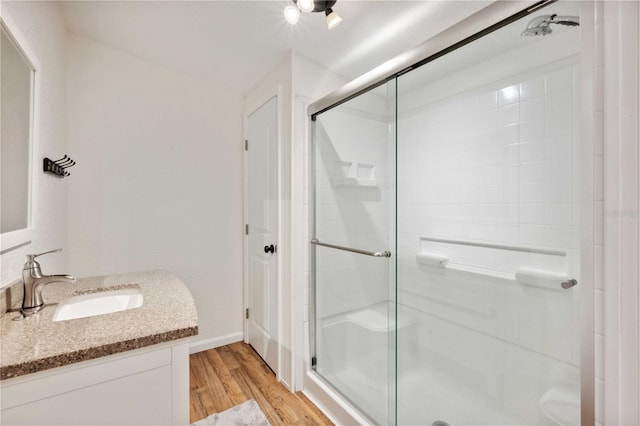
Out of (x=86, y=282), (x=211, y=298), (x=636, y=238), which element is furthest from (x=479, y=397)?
(x=86, y=282)

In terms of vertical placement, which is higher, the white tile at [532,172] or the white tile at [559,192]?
Answer: the white tile at [532,172]

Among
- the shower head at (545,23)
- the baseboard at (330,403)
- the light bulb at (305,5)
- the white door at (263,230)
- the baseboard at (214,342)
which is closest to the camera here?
the shower head at (545,23)

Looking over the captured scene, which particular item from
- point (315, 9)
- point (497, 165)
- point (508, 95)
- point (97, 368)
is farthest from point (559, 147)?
point (97, 368)

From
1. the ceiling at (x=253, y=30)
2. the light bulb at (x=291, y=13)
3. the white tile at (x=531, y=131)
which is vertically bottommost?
the white tile at (x=531, y=131)

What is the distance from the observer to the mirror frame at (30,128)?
101cm

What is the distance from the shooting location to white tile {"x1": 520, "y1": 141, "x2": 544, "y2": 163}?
5.01 feet

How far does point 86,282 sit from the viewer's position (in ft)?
4.83

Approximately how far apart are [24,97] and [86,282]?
901mm

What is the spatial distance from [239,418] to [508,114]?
2.41 metres

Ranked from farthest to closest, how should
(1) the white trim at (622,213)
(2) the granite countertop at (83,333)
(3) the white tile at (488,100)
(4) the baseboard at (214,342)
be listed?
(4) the baseboard at (214,342) < (3) the white tile at (488,100) < (2) the granite countertop at (83,333) < (1) the white trim at (622,213)

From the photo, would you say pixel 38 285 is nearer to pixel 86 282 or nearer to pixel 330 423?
pixel 86 282

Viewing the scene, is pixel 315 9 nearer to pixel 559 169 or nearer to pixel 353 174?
pixel 353 174

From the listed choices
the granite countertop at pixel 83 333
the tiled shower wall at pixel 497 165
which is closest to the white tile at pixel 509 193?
the tiled shower wall at pixel 497 165

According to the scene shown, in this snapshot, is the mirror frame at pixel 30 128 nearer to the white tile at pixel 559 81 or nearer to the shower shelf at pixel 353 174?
the shower shelf at pixel 353 174
